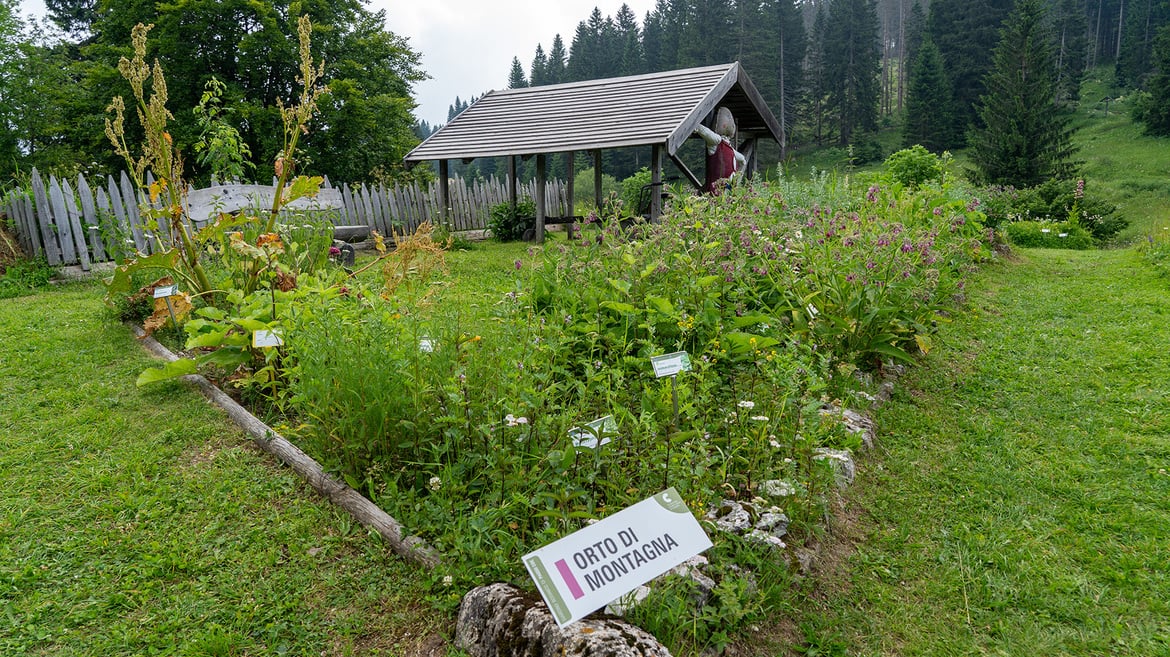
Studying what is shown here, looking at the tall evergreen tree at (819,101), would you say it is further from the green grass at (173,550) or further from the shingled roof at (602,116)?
the green grass at (173,550)

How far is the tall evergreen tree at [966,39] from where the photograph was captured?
43.2 m

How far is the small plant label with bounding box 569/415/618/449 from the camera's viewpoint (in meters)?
2.46

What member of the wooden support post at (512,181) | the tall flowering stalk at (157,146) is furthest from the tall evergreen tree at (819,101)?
the tall flowering stalk at (157,146)

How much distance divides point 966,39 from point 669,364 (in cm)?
5401

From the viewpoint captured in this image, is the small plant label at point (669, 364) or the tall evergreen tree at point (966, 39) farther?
the tall evergreen tree at point (966, 39)

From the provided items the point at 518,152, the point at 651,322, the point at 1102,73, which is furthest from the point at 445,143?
the point at 1102,73

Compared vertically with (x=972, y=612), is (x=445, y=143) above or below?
above

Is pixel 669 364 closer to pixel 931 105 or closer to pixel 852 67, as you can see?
pixel 931 105

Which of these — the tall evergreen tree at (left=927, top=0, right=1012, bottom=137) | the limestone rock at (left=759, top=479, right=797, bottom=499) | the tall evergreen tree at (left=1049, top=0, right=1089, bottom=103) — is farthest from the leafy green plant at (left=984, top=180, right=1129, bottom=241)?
the tall evergreen tree at (left=1049, top=0, right=1089, bottom=103)

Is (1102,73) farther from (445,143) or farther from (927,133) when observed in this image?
(445,143)

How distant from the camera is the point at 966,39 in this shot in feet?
150

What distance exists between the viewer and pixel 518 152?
475 inches

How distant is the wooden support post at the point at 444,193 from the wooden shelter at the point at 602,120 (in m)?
0.02

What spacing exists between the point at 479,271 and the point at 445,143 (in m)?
5.52
